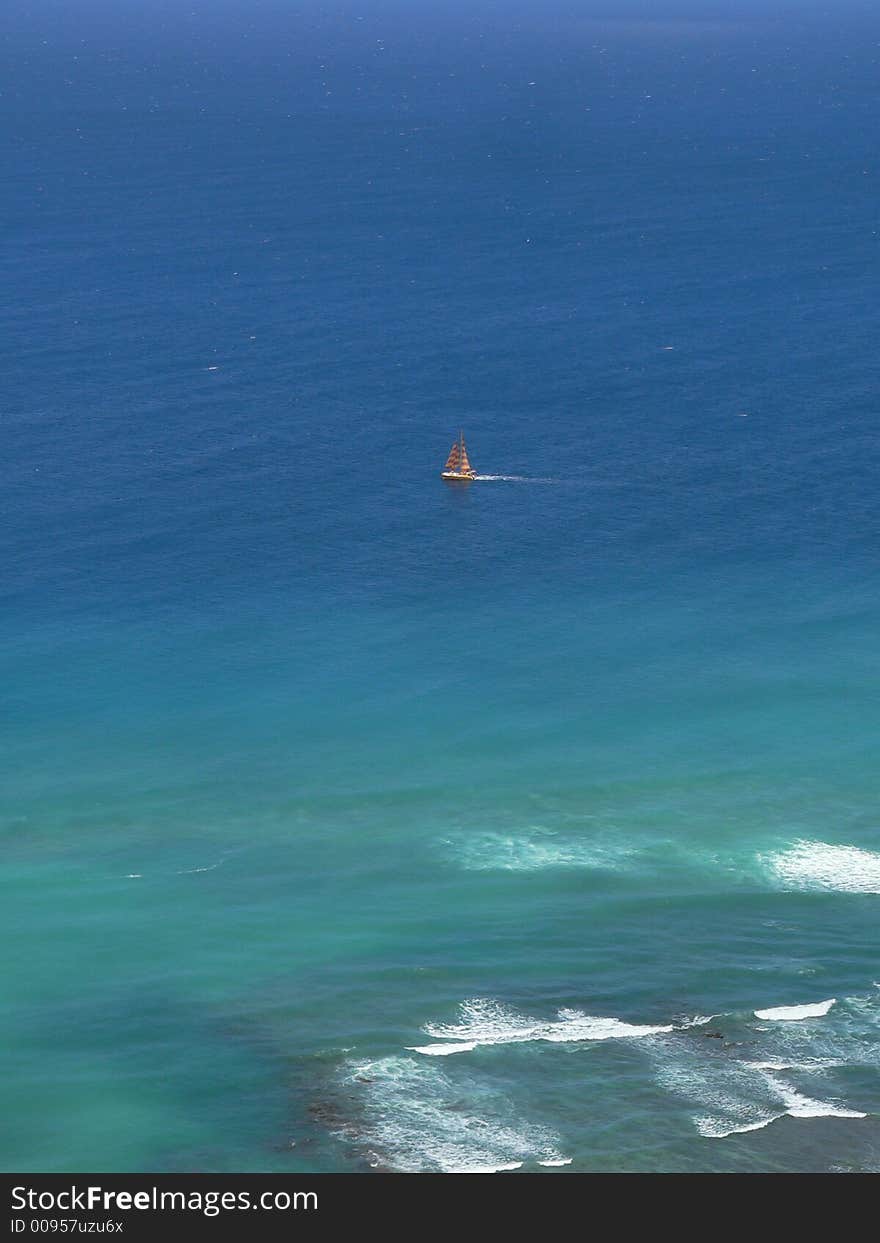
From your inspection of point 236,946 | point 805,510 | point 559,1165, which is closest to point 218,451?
point 805,510

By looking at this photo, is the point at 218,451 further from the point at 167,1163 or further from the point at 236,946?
the point at 167,1163

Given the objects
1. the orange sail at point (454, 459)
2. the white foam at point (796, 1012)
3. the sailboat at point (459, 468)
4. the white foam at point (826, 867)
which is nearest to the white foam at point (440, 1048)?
the white foam at point (796, 1012)

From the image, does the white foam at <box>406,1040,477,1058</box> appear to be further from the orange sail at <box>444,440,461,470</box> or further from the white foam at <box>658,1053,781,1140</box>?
the orange sail at <box>444,440,461,470</box>

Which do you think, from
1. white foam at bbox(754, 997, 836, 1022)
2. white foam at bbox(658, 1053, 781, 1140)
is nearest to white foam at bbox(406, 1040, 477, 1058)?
white foam at bbox(658, 1053, 781, 1140)

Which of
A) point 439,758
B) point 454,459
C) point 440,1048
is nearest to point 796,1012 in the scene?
point 440,1048

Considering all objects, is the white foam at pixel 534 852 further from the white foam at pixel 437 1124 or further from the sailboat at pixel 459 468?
the sailboat at pixel 459 468

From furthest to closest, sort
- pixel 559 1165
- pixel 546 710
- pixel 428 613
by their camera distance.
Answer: pixel 428 613, pixel 546 710, pixel 559 1165

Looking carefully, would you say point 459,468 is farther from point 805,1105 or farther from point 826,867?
point 805,1105
